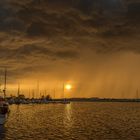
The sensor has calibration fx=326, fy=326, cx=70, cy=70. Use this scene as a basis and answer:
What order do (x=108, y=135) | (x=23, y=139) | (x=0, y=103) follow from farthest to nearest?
(x=0, y=103)
(x=108, y=135)
(x=23, y=139)

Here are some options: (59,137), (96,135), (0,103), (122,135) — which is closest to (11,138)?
(59,137)

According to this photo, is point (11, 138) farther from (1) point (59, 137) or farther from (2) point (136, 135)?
(2) point (136, 135)

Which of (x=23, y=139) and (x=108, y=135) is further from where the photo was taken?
(x=108, y=135)

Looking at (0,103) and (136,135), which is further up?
(0,103)

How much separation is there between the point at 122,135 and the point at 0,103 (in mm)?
41298

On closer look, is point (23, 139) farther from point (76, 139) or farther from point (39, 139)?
point (76, 139)

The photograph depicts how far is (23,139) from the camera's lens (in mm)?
64500

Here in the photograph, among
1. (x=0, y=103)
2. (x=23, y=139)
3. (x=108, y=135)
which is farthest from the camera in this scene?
(x=0, y=103)

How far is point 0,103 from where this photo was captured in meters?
96.6

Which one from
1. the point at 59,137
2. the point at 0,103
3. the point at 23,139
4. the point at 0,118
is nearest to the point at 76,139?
the point at 59,137

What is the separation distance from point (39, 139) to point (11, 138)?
5.78 meters

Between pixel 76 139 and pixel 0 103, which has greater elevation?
pixel 0 103

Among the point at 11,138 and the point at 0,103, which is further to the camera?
the point at 0,103

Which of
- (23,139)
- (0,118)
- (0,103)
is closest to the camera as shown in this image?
(23,139)
